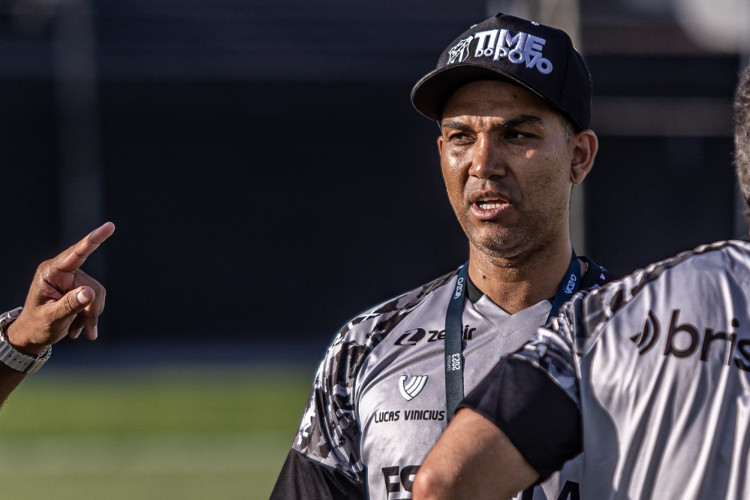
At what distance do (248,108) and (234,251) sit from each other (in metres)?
2.57

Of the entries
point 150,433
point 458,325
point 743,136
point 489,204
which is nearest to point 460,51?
point 489,204

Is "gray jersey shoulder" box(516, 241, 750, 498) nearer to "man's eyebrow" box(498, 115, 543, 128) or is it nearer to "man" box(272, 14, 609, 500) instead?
"man" box(272, 14, 609, 500)

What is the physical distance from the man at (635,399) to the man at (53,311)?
53.6 inches

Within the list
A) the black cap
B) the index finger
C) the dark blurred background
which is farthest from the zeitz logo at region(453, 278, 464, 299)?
the dark blurred background

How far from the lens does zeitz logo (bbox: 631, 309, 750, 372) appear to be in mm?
2133

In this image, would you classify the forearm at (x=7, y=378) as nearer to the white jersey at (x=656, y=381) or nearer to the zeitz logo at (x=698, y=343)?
the white jersey at (x=656, y=381)

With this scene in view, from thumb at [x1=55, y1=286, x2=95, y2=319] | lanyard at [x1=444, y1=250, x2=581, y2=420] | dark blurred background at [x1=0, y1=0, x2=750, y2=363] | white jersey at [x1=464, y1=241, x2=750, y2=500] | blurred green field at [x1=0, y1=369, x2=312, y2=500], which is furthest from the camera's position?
dark blurred background at [x1=0, y1=0, x2=750, y2=363]

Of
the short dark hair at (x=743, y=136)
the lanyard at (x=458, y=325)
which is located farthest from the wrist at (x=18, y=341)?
the short dark hair at (x=743, y=136)

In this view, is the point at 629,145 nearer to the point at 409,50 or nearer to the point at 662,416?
the point at 409,50

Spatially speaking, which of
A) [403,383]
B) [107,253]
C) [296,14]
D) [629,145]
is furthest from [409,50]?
[403,383]

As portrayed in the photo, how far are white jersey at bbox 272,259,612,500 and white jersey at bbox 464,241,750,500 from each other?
0.91 m

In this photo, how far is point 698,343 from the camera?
7.04 ft

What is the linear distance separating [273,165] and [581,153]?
19.3m

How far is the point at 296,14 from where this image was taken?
2334 cm
